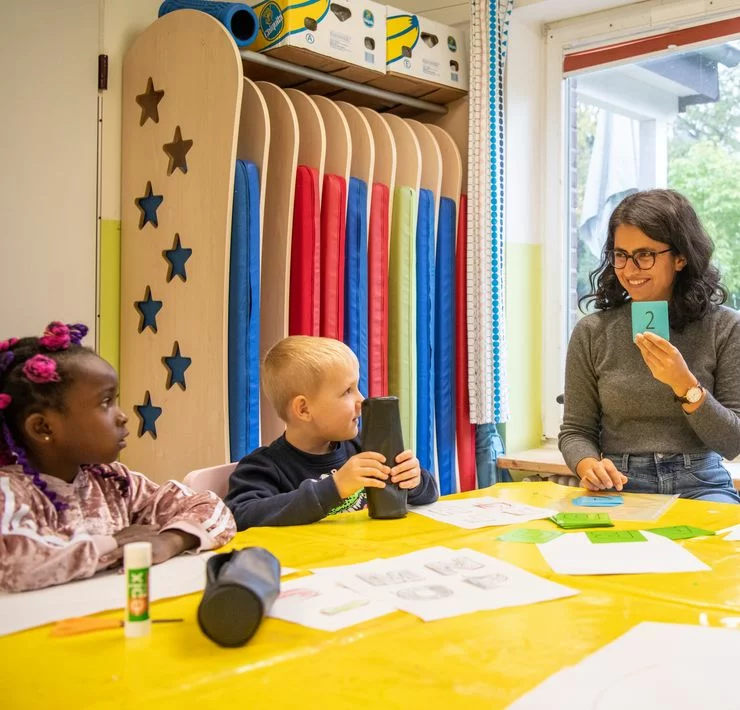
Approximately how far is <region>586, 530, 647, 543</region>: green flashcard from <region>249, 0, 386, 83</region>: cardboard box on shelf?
1887 mm

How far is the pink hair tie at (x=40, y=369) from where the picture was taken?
1.34m

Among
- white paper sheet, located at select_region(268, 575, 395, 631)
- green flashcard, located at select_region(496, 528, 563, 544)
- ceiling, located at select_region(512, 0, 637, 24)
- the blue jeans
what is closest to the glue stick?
white paper sheet, located at select_region(268, 575, 395, 631)

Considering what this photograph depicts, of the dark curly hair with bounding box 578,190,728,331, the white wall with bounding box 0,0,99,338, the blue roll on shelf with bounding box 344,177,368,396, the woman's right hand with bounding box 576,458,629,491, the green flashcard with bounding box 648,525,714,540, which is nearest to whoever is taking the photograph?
the green flashcard with bounding box 648,525,714,540

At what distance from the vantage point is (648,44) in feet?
10.9

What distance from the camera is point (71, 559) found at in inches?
47.4

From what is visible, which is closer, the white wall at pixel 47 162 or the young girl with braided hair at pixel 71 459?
the young girl with braided hair at pixel 71 459

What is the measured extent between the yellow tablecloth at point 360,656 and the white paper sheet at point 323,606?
0.07 feet

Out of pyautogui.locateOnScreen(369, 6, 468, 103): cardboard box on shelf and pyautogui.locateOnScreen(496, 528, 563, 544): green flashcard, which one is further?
pyautogui.locateOnScreen(369, 6, 468, 103): cardboard box on shelf

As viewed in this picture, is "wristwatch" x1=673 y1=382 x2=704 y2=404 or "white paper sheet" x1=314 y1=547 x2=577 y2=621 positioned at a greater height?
"wristwatch" x1=673 y1=382 x2=704 y2=404

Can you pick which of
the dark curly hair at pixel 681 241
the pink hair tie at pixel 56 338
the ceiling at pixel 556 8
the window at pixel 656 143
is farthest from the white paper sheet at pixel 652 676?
the ceiling at pixel 556 8

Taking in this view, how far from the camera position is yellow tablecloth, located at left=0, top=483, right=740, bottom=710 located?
32.2 inches

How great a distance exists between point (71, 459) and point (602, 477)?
112cm

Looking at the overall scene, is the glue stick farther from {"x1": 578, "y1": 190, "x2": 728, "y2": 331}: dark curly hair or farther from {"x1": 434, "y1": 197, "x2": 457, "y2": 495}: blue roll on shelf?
{"x1": 434, "y1": 197, "x2": 457, "y2": 495}: blue roll on shelf

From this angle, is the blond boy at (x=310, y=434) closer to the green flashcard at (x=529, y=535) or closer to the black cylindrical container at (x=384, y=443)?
the black cylindrical container at (x=384, y=443)
